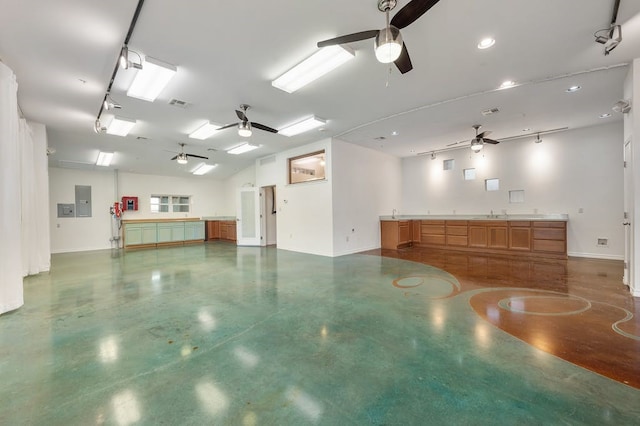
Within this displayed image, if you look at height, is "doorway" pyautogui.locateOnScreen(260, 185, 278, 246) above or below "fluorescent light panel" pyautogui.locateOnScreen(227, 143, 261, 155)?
below

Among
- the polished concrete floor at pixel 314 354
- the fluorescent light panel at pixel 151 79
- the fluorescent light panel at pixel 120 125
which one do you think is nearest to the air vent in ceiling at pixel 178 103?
the fluorescent light panel at pixel 151 79

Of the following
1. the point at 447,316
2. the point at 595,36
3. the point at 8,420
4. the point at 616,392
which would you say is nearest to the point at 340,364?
the point at 447,316

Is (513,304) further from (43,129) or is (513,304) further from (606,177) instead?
(43,129)

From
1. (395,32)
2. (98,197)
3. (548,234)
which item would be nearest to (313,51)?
(395,32)

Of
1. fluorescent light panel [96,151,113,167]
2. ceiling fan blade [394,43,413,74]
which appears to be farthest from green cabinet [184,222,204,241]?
ceiling fan blade [394,43,413,74]

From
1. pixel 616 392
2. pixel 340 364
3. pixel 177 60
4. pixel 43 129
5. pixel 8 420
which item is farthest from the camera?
pixel 43 129

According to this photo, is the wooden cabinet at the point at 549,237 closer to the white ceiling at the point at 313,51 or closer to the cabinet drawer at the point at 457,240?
the cabinet drawer at the point at 457,240

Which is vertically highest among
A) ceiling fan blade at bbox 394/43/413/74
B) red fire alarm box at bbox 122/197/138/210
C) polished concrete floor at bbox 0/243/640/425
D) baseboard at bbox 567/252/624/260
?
ceiling fan blade at bbox 394/43/413/74

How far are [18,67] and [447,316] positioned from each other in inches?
247

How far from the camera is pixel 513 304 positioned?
3.31m

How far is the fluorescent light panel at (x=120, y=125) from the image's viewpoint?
5.10 meters

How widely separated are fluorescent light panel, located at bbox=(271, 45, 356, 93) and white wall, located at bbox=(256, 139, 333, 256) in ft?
10.3

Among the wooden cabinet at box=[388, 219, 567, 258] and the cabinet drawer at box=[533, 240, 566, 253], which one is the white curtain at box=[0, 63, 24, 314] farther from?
the cabinet drawer at box=[533, 240, 566, 253]

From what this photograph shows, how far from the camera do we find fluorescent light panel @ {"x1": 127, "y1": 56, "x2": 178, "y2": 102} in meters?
3.33
